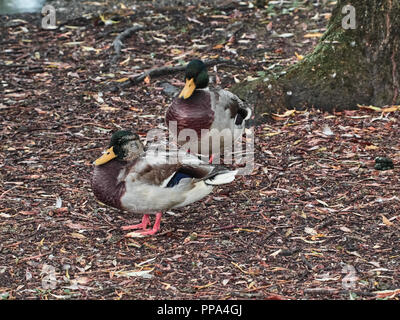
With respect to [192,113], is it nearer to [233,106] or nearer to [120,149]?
[233,106]

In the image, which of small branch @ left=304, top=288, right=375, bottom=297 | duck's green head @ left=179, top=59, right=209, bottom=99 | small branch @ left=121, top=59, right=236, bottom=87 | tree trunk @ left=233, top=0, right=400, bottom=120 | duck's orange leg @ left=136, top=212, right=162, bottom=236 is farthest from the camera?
small branch @ left=121, top=59, right=236, bottom=87

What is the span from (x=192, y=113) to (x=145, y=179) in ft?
3.36

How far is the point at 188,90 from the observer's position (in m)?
5.50

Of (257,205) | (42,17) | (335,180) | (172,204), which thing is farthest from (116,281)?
(42,17)

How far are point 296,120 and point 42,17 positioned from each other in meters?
4.32

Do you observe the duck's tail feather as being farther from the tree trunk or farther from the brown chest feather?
the tree trunk

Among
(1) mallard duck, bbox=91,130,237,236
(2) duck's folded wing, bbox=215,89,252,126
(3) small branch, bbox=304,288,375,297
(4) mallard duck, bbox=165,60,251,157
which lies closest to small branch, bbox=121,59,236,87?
(2) duck's folded wing, bbox=215,89,252,126

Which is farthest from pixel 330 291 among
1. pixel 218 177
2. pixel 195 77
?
pixel 195 77

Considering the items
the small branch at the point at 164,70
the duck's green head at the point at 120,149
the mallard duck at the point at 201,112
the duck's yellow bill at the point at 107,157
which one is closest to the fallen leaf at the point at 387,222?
the mallard duck at the point at 201,112

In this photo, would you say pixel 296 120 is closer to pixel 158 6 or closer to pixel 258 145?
pixel 258 145

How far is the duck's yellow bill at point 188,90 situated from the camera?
5.46 m

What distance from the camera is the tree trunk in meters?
6.32

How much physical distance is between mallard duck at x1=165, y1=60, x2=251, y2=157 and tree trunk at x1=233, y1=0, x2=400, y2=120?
2.94 feet

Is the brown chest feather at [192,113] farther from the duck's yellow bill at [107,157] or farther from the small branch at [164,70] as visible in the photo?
the small branch at [164,70]
